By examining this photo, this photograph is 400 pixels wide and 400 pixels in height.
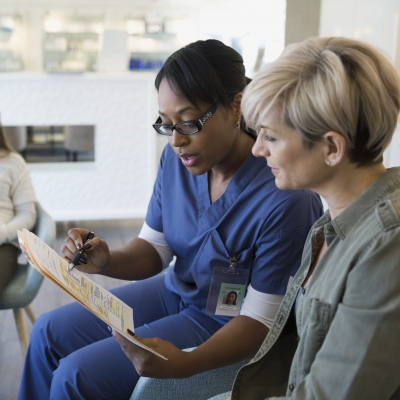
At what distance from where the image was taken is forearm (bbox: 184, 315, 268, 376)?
1182mm

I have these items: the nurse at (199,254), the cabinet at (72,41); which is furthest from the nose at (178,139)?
the cabinet at (72,41)

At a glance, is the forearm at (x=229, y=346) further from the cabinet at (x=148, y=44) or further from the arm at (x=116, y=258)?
the cabinet at (x=148, y=44)

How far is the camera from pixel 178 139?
1309mm

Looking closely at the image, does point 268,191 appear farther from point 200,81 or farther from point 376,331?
point 376,331

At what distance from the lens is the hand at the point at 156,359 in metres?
1.08

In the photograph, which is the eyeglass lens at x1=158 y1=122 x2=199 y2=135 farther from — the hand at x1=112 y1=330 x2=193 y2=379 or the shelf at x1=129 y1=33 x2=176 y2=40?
the shelf at x1=129 y1=33 x2=176 y2=40

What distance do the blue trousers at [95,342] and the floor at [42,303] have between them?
0.75m

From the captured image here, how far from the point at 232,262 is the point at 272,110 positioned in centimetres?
51

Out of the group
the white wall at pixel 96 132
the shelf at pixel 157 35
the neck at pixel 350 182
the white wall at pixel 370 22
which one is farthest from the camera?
the shelf at pixel 157 35

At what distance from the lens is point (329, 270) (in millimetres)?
900

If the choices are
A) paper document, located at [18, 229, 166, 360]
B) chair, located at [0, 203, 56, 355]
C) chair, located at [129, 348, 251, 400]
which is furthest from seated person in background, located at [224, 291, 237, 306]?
chair, located at [0, 203, 56, 355]

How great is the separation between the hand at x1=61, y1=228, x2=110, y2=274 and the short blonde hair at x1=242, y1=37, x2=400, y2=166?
2.30 feet

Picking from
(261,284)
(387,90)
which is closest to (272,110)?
(387,90)

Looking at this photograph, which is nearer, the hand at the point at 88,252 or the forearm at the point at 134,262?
the hand at the point at 88,252
